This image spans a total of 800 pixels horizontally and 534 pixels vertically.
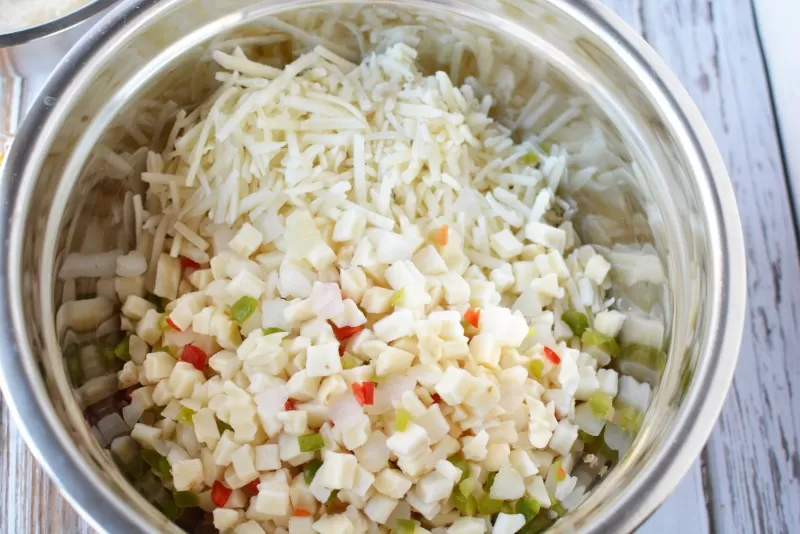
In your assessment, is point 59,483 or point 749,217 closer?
point 59,483

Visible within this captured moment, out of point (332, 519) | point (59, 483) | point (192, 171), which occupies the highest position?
point (192, 171)

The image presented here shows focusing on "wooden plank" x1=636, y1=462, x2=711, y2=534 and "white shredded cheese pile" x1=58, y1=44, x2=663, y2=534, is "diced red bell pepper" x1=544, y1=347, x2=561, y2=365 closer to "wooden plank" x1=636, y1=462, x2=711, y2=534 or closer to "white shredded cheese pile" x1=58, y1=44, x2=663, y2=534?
"white shredded cheese pile" x1=58, y1=44, x2=663, y2=534

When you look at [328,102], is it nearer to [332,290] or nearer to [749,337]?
[332,290]

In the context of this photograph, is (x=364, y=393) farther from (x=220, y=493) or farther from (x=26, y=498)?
(x=26, y=498)

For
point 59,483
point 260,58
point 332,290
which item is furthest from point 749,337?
point 59,483

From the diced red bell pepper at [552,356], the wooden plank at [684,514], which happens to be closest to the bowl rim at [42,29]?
the diced red bell pepper at [552,356]

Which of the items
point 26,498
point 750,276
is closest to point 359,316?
point 26,498

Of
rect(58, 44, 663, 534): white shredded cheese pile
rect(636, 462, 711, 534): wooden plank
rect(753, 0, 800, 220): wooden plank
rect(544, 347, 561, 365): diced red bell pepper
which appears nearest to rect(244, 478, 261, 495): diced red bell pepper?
rect(58, 44, 663, 534): white shredded cheese pile
